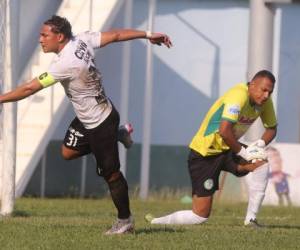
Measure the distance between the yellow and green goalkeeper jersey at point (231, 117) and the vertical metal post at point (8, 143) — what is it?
8.61ft

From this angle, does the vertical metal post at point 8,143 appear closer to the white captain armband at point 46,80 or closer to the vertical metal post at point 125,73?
the white captain armband at point 46,80

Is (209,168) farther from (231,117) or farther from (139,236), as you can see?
(139,236)

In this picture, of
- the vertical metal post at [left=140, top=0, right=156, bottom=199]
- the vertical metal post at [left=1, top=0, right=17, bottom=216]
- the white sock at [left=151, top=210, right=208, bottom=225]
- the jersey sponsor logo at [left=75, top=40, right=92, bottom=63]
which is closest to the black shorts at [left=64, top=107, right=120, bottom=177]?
the jersey sponsor logo at [left=75, top=40, right=92, bottom=63]

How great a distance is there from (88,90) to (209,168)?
2.31 metres

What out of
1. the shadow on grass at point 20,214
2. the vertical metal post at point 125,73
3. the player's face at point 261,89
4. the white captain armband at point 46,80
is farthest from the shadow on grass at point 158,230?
the vertical metal post at point 125,73

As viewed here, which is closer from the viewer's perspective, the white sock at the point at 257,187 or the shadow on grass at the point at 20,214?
the white sock at the point at 257,187

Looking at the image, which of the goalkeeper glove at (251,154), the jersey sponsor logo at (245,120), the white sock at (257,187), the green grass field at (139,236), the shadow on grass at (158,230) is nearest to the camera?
the green grass field at (139,236)

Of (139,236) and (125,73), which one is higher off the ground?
(125,73)

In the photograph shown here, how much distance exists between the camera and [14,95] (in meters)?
11.1

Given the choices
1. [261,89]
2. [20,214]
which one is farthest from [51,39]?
[20,214]

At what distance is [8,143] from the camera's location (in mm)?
14945

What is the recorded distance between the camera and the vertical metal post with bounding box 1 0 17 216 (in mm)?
14922

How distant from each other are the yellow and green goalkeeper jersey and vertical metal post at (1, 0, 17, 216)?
2624 millimetres

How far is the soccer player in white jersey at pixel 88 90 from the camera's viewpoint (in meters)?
11.2
